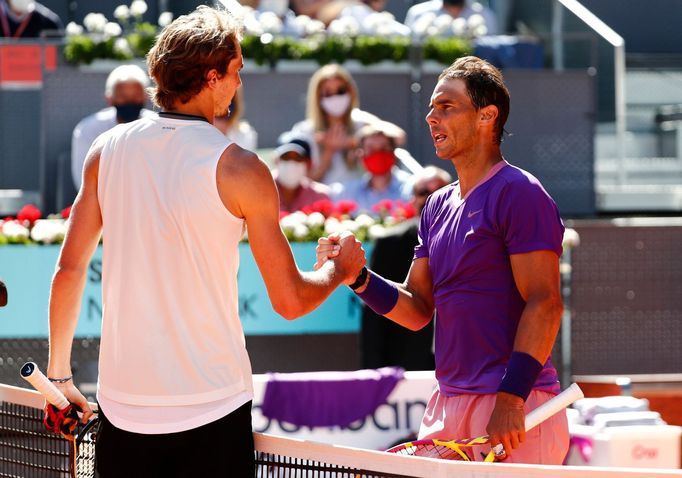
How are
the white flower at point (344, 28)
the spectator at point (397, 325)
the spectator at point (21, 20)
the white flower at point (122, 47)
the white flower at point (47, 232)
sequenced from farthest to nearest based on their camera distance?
the spectator at point (21, 20)
the white flower at point (344, 28)
the white flower at point (122, 47)
the white flower at point (47, 232)
the spectator at point (397, 325)

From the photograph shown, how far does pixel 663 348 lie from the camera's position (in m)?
8.68

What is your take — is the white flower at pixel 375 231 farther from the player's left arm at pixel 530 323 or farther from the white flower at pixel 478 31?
the player's left arm at pixel 530 323

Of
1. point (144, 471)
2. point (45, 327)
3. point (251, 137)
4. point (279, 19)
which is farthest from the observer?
point (279, 19)

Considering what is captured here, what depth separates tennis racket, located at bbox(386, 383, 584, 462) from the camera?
3063 mm

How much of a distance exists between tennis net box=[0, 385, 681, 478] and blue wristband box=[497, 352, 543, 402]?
15.6 inches

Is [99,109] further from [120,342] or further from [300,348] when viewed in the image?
[120,342]

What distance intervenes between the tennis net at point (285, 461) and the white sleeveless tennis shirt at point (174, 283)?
0.21m

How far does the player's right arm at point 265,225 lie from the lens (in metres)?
2.95

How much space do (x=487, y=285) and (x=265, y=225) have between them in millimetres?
717

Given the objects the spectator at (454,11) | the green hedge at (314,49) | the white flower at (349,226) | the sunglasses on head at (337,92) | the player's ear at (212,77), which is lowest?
the white flower at (349,226)

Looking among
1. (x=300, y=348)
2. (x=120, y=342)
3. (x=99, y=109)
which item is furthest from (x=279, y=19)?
(x=120, y=342)

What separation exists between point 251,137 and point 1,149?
2313mm

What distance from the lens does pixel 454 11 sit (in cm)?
1188

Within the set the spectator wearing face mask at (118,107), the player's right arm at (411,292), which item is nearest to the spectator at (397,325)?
the spectator wearing face mask at (118,107)
